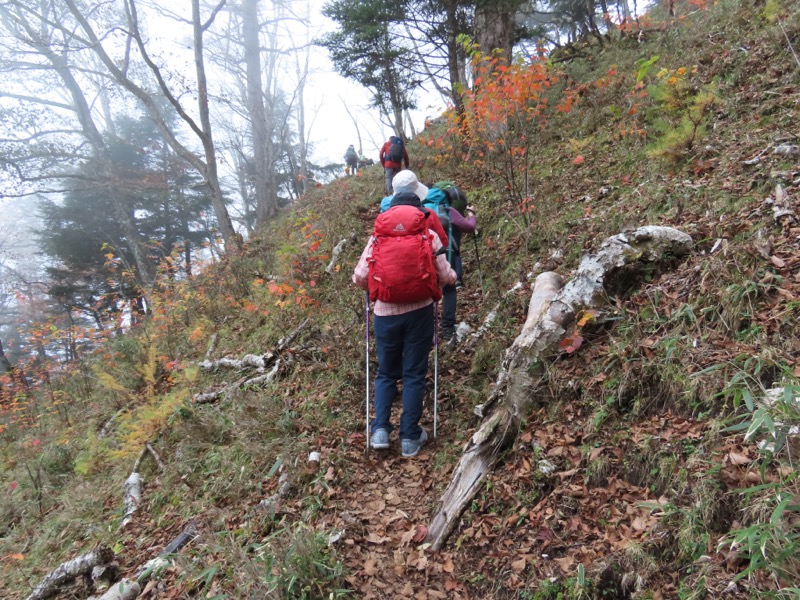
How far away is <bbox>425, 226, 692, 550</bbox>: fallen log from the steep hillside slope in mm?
105

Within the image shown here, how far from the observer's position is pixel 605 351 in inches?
124

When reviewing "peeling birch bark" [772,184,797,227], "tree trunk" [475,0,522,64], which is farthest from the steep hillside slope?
"tree trunk" [475,0,522,64]

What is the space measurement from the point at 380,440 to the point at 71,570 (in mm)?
2790

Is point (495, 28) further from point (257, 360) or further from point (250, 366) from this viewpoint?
point (250, 366)

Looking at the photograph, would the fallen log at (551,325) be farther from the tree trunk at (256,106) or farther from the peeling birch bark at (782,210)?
the tree trunk at (256,106)

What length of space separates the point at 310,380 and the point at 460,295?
2.63 meters

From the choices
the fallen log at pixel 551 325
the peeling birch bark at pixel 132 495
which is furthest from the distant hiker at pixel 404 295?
the peeling birch bark at pixel 132 495

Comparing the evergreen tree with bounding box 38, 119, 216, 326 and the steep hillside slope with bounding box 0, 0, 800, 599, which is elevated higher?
the evergreen tree with bounding box 38, 119, 216, 326

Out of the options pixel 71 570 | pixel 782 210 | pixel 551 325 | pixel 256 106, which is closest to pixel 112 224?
pixel 256 106

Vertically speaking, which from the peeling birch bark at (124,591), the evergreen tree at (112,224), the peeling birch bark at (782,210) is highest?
the evergreen tree at (112,224)

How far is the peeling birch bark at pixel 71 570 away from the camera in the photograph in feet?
10.9

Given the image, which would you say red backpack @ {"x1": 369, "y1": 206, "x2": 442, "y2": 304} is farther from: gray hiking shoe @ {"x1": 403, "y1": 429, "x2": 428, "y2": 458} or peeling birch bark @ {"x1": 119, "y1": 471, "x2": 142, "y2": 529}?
peeling birch bark @ {"x1": 119, "y1": 471, "x2": 142, "y2": 529}

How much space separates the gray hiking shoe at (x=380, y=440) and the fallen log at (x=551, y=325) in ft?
2.77

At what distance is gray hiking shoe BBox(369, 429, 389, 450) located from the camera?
378cm
